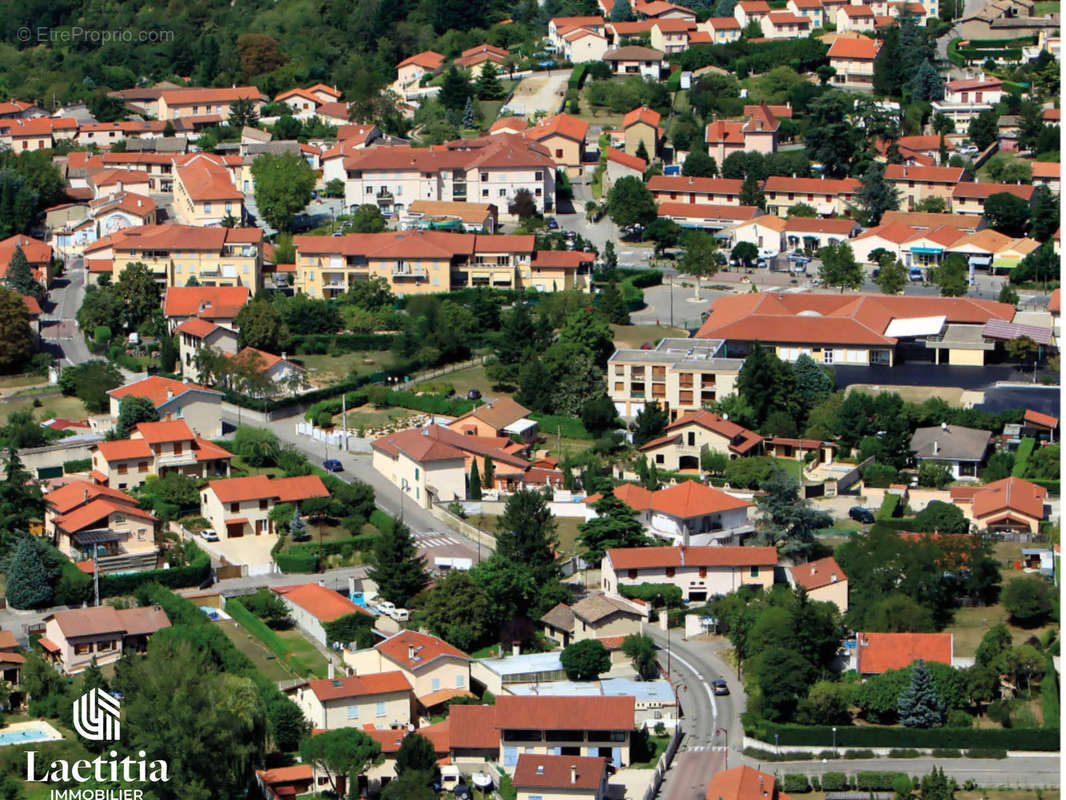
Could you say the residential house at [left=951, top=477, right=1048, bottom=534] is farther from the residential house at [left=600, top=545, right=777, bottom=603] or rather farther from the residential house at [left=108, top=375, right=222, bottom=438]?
the residential house at [left=108, top=375, right=222, bottom=438]

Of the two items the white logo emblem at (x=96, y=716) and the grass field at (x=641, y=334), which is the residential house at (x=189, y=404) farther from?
the white logo emblem at (x=96, y=716)

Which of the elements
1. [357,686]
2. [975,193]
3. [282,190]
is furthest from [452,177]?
[357,686]

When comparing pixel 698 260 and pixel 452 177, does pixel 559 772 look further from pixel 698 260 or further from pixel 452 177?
pixel 452 177

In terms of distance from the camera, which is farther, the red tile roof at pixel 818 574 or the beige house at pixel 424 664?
the red tile roof at pixel 818 574

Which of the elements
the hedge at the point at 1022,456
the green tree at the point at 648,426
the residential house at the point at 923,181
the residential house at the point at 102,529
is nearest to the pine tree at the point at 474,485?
the green tree at the point at 648,426

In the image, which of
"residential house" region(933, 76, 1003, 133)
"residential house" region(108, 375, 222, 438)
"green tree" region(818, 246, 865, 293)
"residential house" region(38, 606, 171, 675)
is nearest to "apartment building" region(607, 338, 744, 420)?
"green tree" region(818, 246, 865, 293)

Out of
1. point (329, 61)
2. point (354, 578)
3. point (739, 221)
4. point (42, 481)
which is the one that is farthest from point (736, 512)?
point (329, 61)
